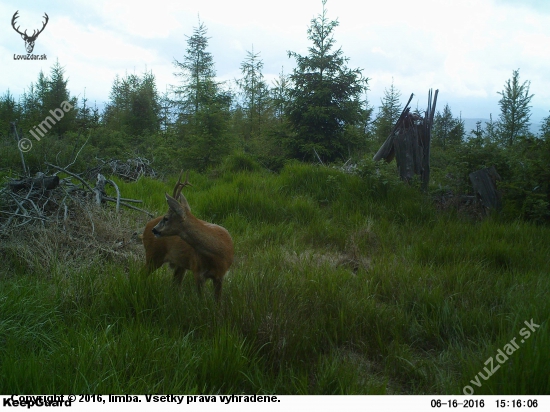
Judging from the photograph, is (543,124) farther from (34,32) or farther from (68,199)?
(34,32)

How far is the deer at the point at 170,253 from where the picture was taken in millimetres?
3750

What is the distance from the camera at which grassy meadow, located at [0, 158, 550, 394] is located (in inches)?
96.2

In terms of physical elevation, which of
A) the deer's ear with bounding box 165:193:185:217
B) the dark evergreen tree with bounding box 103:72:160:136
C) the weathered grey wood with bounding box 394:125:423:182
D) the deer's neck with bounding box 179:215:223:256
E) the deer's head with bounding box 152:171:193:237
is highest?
the dark evergreen tree with bounding box 103:72:160:136

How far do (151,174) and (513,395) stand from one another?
393 inches

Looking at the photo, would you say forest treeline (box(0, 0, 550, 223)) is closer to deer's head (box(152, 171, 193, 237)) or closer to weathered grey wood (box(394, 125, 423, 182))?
weathered grey wood (box(394, 125, 423, 182))

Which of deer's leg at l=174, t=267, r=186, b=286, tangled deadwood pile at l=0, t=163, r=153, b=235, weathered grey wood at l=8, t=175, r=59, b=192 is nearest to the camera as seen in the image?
deer's leg at l=174, t=267, r=186, b=286

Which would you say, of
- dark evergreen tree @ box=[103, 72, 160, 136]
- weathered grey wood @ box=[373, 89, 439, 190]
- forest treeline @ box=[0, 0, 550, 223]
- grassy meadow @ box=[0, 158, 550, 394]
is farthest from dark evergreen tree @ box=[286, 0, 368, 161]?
dark evergreen tree @ box=[103, 72, 160, 136]

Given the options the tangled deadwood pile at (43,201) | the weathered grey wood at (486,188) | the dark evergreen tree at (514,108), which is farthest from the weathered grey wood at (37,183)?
the dark evergreen tree at (514,108)

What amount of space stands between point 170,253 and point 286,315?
4.50 ft

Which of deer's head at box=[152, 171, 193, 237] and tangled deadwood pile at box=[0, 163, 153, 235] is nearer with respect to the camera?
deer's head at box=[152, 171, 193, 237]

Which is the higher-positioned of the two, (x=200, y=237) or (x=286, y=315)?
(x=200, y=237)

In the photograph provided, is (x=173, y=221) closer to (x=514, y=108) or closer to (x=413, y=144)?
(x=413, y=144)

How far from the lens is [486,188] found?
7.06m

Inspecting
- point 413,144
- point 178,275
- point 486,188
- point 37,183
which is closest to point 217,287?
point 178,275
